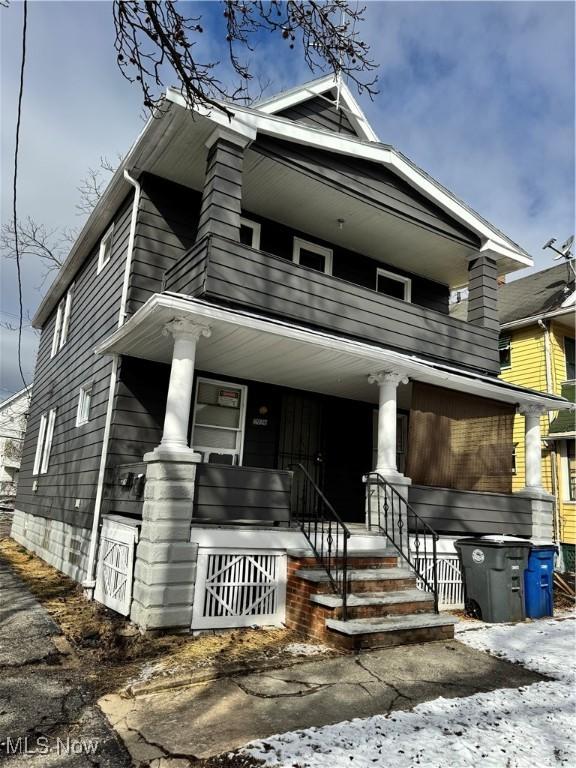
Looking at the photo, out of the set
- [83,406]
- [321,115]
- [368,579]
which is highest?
[321,115]

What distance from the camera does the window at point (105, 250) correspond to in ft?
35.4

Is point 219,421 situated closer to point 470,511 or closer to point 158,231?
point 158,231

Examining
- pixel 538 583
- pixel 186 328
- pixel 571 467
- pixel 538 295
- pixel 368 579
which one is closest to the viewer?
pixel 368 579

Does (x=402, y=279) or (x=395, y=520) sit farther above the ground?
Answer: (x=402, y=279)

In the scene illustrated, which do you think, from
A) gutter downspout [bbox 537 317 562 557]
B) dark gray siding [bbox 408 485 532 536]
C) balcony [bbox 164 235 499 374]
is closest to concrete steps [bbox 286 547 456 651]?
dark gray siding [bbox 408 485 532 536]

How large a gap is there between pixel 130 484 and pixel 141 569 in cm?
137

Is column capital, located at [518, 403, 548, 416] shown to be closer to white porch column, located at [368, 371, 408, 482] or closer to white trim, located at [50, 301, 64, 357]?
white porch column, located at [368, 371, 408, 482]

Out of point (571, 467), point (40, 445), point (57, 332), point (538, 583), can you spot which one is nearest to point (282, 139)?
point (538, 583)

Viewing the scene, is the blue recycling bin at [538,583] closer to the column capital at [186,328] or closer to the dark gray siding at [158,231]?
the column capital at [186,328]

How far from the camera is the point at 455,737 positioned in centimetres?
363

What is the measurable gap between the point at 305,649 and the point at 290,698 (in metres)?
1.45

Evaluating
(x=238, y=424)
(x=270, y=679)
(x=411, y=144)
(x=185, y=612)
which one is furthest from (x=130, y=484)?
(x=411, y=144)

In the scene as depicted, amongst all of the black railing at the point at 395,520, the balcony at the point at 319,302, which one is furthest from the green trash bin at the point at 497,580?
the balcony at the point at 319,302

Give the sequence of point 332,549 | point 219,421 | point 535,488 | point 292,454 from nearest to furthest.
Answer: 1. point 332,549
2. point 219,421
3. point 535,488
4. point 292,454
